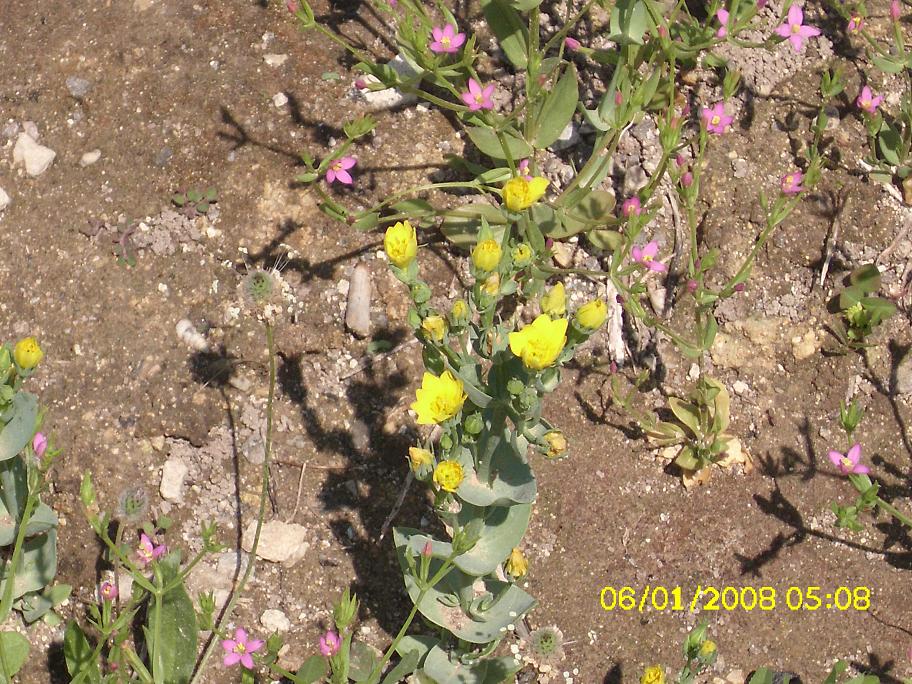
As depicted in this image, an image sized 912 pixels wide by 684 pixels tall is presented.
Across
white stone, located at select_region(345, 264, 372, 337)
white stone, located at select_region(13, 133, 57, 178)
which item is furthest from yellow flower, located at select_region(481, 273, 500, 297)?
white stone, located at select_region(13, 133, 57, 178)

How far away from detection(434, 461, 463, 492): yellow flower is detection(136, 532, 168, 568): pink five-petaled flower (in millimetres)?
879

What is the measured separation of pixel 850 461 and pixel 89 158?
240 centimetres

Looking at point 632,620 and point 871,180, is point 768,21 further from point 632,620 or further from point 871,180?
point 632,620

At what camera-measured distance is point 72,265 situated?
9.43 ft

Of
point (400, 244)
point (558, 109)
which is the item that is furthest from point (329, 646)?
point (558, 109)

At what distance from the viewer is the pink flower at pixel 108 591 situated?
8.19ft

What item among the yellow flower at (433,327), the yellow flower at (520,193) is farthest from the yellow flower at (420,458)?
the yellow flower at (520,193)

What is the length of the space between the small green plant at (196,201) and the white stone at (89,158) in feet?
0.93

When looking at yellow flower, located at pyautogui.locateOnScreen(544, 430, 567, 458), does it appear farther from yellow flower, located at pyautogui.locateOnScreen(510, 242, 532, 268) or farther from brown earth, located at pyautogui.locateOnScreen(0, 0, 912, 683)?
brown earth, located at pyautogui.locateOnScreen(0, 0, 912, 683)

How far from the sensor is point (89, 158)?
117 inches

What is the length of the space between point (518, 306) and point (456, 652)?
3.30 ft

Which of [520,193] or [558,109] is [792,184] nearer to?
[558,109]

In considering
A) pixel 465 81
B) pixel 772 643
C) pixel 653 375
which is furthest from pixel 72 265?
pixel 772 643

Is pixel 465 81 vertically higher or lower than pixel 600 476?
higher
